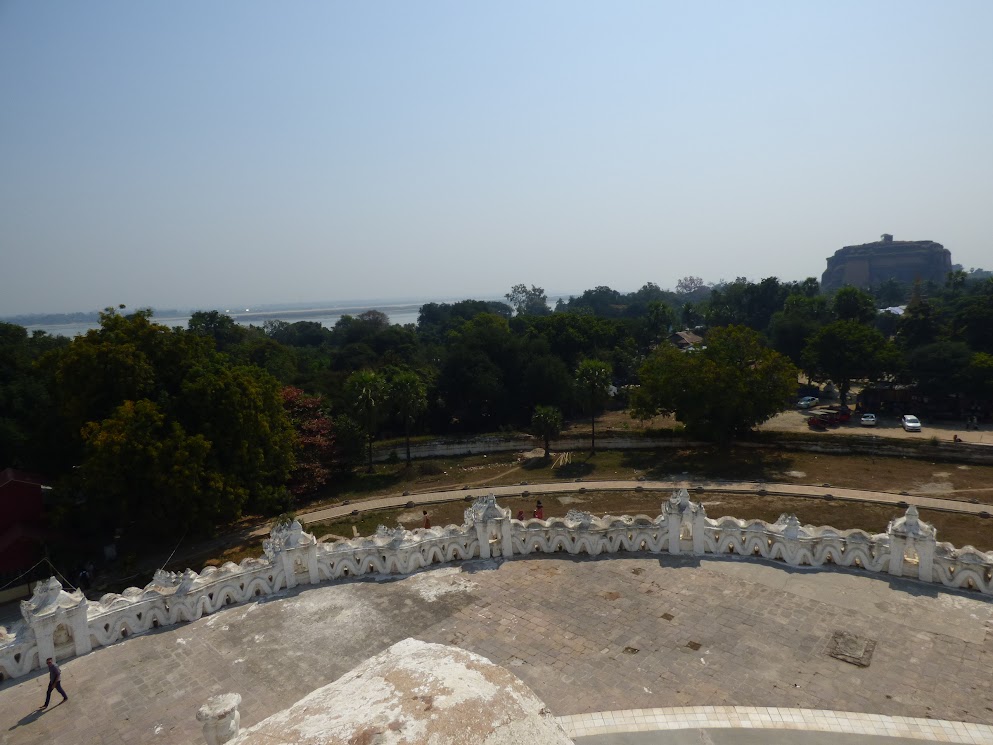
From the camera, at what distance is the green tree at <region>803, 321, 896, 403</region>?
53.2 m

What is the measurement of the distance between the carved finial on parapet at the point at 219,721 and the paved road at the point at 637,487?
24737mm

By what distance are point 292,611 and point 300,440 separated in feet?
75.0

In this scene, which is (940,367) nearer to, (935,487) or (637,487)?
(935,487)

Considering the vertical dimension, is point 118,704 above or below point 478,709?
below

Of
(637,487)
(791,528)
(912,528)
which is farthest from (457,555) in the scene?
(637,487)

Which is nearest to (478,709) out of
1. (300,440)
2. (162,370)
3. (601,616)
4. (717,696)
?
(717,696)

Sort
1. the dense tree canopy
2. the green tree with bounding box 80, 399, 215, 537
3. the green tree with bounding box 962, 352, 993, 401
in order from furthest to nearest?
the green tree with bounding box 962, 352, 993, 401, the dense tree canopy, the green tree with bounding box 80, 399, 215, 537

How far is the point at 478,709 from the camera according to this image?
5.40 m

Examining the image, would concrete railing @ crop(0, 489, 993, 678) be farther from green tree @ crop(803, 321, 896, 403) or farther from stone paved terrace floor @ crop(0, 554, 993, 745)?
green tree @ crop(803, 321, 896, 403)

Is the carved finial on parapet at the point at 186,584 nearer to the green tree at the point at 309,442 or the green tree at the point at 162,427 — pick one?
the green tree at the point at 162,427


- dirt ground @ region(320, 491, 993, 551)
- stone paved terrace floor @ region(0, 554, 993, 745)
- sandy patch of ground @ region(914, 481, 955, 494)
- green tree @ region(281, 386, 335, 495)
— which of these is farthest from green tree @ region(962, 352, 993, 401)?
green tree @ region(281, 386, 335, 495)

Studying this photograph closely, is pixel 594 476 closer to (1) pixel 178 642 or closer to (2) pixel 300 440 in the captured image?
(2) pixel 300 440

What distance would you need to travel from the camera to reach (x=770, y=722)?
9.36 metres

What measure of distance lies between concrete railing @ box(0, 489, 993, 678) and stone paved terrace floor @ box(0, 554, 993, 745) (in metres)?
0.37
